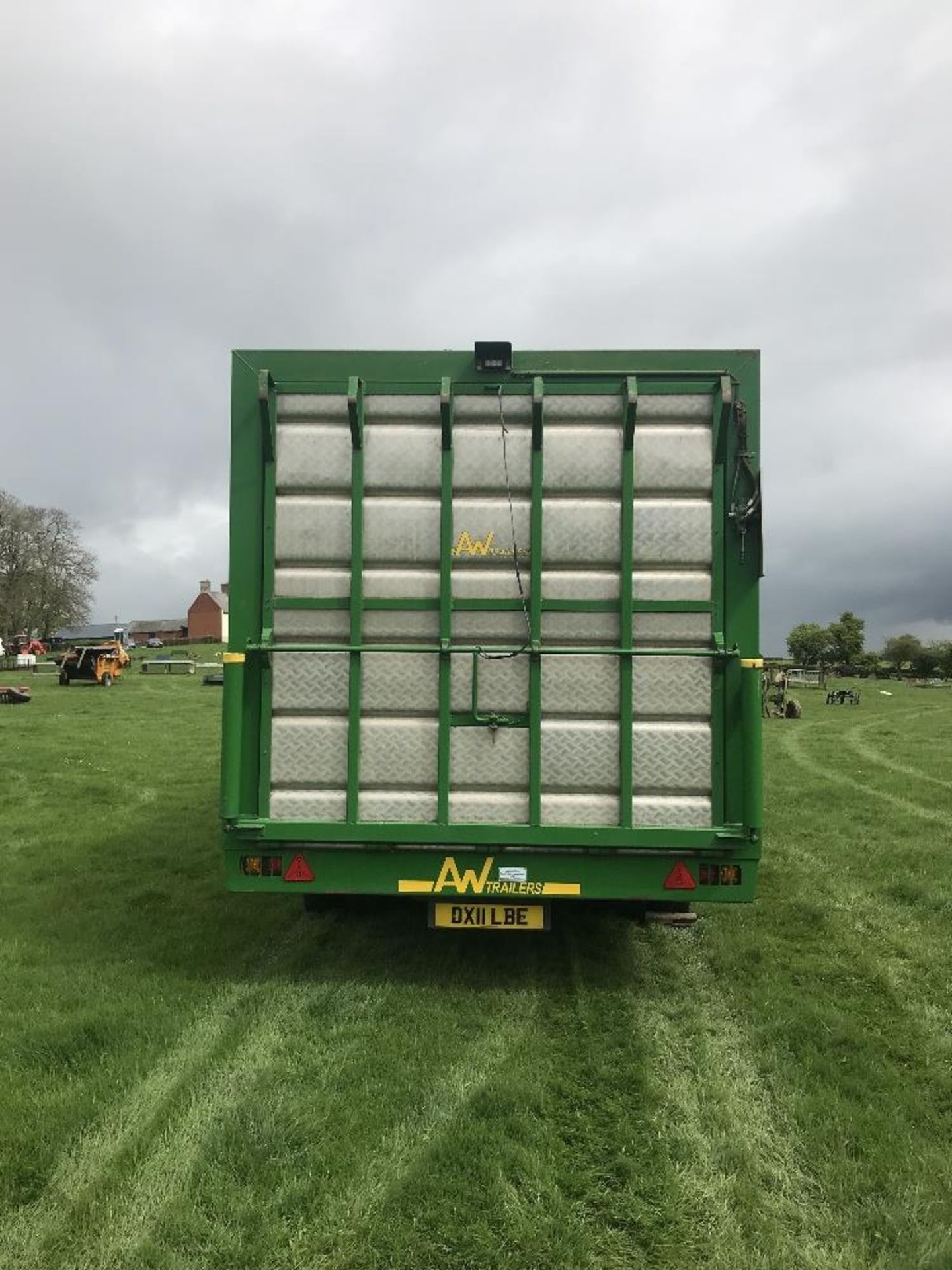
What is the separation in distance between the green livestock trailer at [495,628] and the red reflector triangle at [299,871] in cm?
1

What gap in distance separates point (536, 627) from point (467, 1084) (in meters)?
2.33

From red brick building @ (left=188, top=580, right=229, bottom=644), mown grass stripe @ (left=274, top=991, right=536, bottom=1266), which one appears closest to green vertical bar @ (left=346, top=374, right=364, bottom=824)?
mown grass stripe @ (left=274, top=991, right=536, bottom=1266)

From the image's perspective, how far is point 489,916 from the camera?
469cm

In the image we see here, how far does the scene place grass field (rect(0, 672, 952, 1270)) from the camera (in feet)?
9.41

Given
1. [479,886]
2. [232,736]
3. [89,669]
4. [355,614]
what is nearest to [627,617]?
[355,614]

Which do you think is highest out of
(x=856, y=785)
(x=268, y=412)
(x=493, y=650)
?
(x=268, y=412)

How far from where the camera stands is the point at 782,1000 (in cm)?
488

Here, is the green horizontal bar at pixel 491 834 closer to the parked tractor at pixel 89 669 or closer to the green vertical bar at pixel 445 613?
the green vertical bar at pixel 445 613

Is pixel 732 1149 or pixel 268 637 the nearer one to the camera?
pixel 732 1149

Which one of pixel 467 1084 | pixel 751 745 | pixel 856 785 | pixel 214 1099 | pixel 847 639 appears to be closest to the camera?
pixel 214 1099

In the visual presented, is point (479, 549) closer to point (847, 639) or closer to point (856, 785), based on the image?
point (856, 785)

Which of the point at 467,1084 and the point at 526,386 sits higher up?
the point at 526,386

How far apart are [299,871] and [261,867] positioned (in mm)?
226

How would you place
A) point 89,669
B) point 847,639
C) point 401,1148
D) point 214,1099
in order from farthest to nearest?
point 847,639, point 89,669, point 214,1099, point 401,1148
